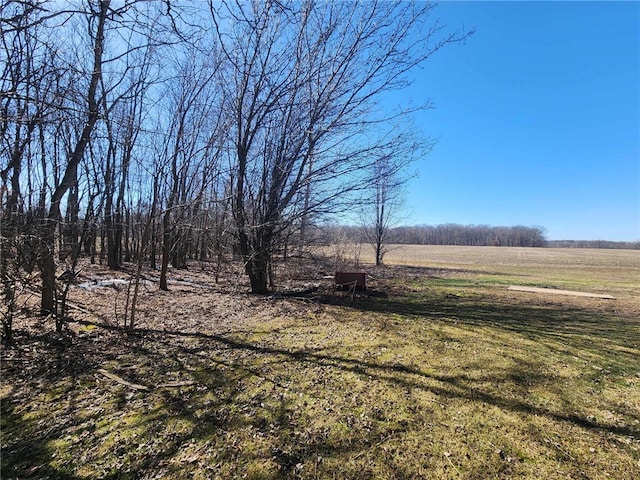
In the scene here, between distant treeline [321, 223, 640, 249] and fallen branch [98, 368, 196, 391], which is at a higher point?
distant treeline [321, 223, 640, 249]

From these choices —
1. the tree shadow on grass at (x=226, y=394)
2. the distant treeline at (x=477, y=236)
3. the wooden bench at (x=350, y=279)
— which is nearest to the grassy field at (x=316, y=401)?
the tree shadow on grass at (x=226, y=394)

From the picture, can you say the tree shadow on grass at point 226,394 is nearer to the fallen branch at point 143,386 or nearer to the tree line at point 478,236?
the fallen branch at point 143,386

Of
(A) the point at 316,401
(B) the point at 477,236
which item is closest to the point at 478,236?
(B) the point at 477,236

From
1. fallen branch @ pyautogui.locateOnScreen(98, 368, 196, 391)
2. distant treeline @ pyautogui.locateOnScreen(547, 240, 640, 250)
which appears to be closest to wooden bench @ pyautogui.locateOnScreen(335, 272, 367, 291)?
fallen branch @ pyautogui.locateOnScreen(98, 368, 196, 391)

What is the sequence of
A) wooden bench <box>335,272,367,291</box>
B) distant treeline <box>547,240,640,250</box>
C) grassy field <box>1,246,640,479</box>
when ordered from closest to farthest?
1. grassy field <box>1,246,640,479</box>
2. wooden bench <box>335,272,367,291</box>
3. distant treeline <box>547,240,640,250</box>

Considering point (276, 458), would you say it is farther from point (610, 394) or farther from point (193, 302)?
point (193, 302)

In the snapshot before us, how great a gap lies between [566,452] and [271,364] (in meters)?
2.98

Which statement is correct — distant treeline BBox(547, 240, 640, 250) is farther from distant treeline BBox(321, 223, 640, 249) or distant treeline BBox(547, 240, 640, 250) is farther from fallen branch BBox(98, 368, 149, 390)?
fallen branch BBox(98, 368, 149, 390)

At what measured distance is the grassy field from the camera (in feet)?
7.54

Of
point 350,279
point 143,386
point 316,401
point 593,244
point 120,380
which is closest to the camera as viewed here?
point 316,401

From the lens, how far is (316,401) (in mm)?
3115

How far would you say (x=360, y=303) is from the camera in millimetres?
8195

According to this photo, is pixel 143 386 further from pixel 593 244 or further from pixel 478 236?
pixel 593 244

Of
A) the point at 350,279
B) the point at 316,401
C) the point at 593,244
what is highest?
the point at 593,244
